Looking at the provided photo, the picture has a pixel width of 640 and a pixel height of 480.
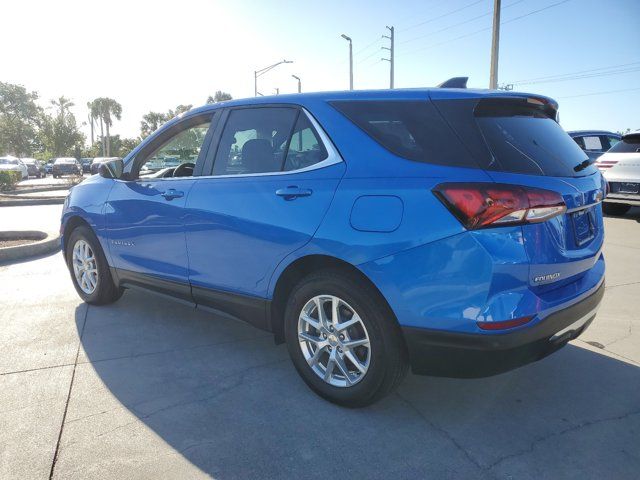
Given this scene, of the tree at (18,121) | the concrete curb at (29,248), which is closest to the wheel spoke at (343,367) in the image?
the concrete curb at (29,248)

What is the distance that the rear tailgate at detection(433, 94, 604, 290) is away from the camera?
2340 mm

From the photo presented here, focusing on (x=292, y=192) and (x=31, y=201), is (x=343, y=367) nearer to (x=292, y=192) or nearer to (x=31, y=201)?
(x=292, y=192)

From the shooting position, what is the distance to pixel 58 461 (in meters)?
2.38

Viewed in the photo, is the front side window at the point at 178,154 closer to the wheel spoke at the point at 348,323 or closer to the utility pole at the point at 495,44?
the wheel spoke at the point at 348,323

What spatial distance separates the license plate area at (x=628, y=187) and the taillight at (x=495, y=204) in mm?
8258

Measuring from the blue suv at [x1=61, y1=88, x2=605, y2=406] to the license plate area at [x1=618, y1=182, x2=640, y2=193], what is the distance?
291 inches

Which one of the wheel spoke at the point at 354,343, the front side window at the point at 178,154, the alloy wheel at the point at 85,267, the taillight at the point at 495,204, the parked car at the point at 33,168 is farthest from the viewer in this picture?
the parked car at the point at 33,168

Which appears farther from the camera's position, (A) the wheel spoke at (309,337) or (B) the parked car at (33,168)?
(B) the parked car at (33,168)

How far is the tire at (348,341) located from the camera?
8.41 feet

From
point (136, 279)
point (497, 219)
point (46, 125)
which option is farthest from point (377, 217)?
point (46, 125)

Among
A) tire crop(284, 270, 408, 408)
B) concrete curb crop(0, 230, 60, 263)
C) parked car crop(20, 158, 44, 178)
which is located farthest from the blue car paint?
parked car crop(20, 158, 44, 178)

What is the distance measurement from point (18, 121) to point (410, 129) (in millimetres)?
84666

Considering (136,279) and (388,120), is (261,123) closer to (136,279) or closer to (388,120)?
(388,120)

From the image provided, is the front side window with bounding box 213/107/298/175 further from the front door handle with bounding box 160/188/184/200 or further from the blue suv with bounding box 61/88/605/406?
the front door handle with bounding box 160/188/184/200
